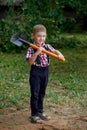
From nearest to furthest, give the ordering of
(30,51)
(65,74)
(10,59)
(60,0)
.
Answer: (30,51) < (65,74) < (10,59) < (60,0)

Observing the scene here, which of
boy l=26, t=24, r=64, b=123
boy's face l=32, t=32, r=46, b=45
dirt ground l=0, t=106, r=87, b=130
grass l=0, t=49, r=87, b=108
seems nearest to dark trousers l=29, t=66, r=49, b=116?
boy l=26, t=24, r=64, b=123

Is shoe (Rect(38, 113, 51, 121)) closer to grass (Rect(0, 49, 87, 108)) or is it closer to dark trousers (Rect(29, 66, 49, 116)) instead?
dark trousers (Rect(29, 66, 49, 116))

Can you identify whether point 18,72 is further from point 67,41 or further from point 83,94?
point 67,41

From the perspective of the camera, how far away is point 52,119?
6629mm

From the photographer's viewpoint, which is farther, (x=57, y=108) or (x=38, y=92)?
(x=57, y=108)

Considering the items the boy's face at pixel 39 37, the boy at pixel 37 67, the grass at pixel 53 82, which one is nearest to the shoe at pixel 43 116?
the boy at pixel 37 67

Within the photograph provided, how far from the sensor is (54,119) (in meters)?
6.63

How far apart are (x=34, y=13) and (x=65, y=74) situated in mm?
4798

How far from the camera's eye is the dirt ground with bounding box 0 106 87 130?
622cm

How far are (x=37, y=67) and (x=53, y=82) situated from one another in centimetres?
331

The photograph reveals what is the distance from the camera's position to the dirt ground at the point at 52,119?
245 inches

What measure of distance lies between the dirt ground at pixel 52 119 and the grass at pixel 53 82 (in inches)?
13.3

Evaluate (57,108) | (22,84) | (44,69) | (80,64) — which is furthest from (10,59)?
(44,69)

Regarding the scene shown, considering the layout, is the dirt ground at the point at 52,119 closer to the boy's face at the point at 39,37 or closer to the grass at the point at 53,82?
the grass at the point at 53,82
